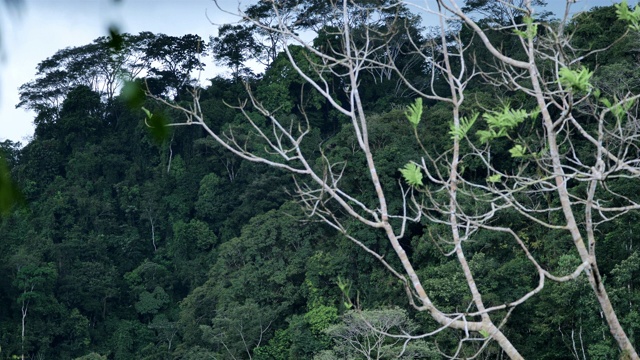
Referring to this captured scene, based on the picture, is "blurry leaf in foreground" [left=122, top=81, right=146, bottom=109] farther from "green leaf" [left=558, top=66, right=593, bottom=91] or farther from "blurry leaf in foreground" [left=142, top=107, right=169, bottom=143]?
"green leaf" [left=558, top=66, right=593, bottom=91]

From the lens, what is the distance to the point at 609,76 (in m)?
12.9

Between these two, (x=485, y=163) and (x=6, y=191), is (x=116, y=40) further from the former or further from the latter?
(x=485, y=163)

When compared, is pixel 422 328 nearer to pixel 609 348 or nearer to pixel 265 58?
pixel 609 348

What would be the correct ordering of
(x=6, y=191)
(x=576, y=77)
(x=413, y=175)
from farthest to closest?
(x=413, y=175)
(x=576, y=77)
(x=6, y=191)

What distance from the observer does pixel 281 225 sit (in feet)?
57.5

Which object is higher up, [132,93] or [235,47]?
[235,47]

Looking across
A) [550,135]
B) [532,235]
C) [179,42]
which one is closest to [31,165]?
[179,42]

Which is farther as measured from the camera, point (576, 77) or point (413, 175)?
point (413, 175)

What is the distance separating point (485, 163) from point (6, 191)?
192cm

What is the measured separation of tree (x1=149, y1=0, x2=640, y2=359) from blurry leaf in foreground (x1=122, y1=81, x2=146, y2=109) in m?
1.07

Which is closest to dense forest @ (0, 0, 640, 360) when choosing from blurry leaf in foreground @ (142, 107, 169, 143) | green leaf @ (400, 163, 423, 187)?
green leaf @ (400, 163, 423, 187)

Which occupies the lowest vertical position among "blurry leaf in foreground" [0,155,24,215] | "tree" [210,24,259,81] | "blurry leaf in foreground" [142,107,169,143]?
"blurry leaf in foreground" [0,155,24,215]

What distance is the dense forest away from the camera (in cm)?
1221

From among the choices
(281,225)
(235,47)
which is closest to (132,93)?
(281,225)
